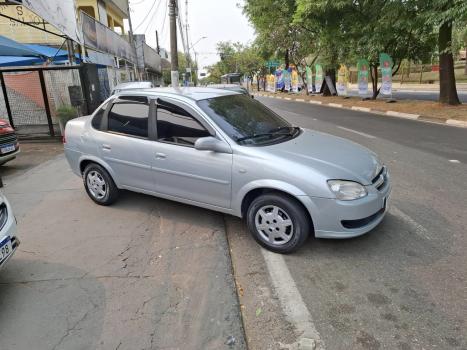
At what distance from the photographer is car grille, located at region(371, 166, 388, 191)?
4.07m

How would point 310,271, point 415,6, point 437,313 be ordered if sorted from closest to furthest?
point 437,313 < point 310,271 < point 415,6

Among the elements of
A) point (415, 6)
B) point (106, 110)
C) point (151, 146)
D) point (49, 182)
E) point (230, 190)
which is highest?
point (415, 6)

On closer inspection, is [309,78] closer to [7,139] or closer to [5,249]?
[7,139]

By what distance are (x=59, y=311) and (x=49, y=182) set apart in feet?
15.3

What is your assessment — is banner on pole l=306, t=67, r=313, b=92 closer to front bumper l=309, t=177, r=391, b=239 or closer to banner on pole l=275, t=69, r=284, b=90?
banner on pole l=275, t=69, r=284, b=90

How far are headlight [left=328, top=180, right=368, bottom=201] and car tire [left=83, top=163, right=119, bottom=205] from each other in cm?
315

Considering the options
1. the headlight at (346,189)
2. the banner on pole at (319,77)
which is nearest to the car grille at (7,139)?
the headlight at (346,189)

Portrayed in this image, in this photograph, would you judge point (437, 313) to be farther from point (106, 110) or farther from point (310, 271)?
point (106, 110)

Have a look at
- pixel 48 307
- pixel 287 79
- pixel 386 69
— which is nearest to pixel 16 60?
pixel 48 307

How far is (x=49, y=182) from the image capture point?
24.4ft

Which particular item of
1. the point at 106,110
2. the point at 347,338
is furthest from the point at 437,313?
the point at 106,110

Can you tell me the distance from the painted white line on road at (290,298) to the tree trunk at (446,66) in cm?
1377

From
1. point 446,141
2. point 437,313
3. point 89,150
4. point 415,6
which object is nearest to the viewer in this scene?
point 437,313

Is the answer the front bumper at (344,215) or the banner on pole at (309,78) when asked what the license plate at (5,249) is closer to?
the front bumper at (344,215)
